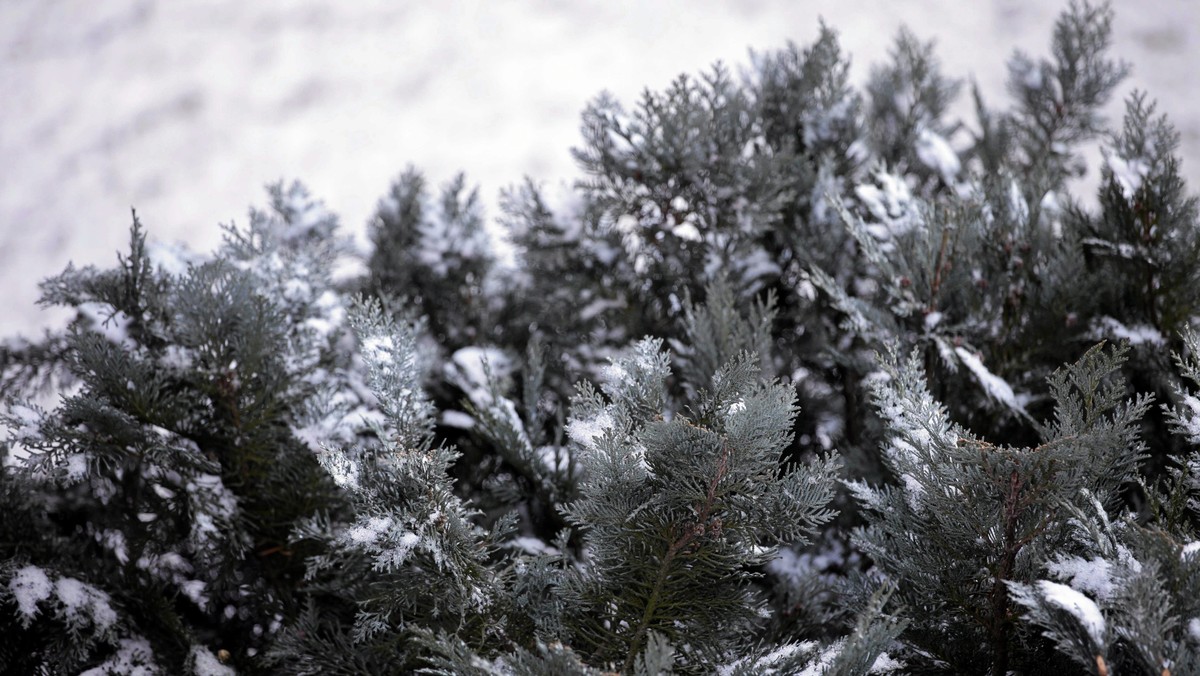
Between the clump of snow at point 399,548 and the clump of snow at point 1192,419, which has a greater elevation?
the clump of snow at point 1192,419

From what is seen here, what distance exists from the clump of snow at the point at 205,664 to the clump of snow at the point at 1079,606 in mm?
765

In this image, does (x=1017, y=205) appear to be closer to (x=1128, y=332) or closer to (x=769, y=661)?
(x=1128, y=332)

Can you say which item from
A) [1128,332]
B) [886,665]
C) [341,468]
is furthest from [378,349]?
[1128,332]

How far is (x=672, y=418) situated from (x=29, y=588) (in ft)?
2.15

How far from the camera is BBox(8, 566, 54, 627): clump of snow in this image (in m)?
0.82

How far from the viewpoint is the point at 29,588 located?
832 millimetres

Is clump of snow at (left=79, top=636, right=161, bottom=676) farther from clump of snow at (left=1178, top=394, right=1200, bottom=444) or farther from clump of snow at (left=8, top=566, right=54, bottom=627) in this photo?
clump of snow at (left=1178, top=394, right=1200, bottom=444)

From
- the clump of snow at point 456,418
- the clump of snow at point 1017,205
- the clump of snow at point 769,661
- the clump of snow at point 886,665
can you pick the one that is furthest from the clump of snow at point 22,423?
the clump of snow at point 1017,205

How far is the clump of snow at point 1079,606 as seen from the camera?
571 millimetres

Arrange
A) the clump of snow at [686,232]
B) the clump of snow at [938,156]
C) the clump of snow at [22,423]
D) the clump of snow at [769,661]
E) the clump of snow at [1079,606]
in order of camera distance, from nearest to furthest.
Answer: the clump of snow at [1079,606] < the clump of snow at [769,661] < the clump of snow at [22,423] < the clump of snow at [686,232] < the clump of snow at [938,156]

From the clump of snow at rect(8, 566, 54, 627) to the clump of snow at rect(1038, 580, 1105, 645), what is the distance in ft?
2.91

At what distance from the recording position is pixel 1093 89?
5.17 feet

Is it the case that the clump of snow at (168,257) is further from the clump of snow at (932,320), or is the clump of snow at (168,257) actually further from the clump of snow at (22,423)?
the clump of snow at (932,320)

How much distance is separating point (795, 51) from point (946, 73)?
0.59m
